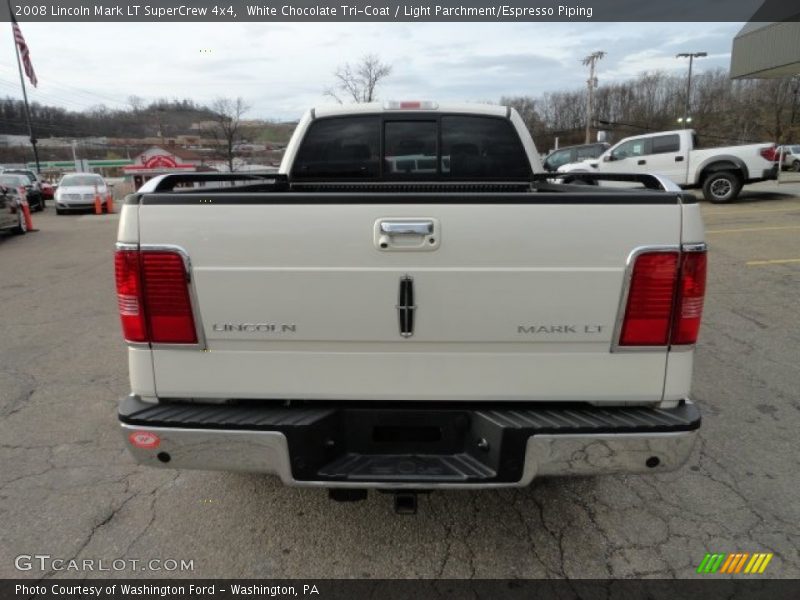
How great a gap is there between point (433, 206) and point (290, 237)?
55cm

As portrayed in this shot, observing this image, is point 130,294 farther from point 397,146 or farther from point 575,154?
point 575,154

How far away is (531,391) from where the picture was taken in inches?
81.9

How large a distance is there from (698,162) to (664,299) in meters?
15.8

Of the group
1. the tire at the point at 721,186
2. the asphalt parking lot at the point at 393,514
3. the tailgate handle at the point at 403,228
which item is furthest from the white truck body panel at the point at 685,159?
the tailgate handle at the point at 403,228

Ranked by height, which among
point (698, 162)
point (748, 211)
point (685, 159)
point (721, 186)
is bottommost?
point (748, 211)

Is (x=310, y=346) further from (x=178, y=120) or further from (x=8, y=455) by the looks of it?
(x=178, y=120)

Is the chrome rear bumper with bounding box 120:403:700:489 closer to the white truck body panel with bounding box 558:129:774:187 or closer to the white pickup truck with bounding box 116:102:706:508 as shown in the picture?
the white pickup truck with bounding box 116:102:706:508

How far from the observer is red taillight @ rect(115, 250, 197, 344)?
1.97 m

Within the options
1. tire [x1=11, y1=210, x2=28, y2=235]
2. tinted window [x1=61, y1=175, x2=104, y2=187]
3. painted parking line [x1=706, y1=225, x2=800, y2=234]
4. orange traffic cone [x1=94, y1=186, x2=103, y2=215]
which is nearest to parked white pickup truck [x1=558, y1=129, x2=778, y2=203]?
painted parking line [x1=706, y1=225, x2=800, y2=234]

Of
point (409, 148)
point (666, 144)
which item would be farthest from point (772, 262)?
point (666, 144)

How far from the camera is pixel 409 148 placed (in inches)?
169

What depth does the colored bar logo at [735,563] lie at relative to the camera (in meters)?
2.33
